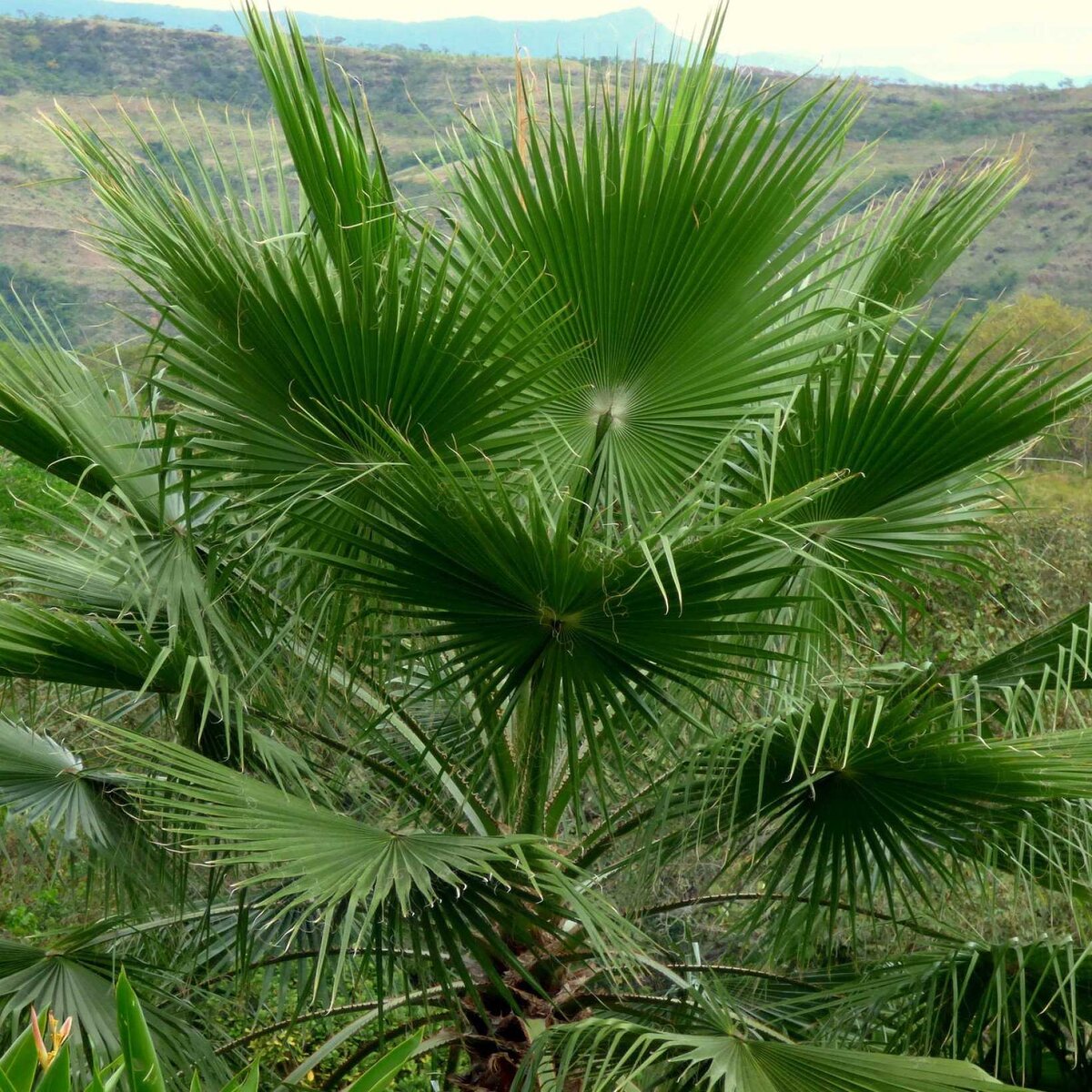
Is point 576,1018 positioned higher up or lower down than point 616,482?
lower down

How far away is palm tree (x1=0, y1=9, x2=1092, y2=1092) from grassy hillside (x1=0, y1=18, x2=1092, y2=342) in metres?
13.2

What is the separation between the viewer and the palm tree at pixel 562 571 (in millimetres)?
2016

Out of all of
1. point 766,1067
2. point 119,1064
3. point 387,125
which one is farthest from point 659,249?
point 387,125

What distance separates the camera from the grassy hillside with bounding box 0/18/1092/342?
17516mm

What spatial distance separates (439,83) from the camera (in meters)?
23.0

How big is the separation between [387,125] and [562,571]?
1979 centimetres

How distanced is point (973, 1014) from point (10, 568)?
8.09ft

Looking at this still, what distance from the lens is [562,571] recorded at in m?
1.87

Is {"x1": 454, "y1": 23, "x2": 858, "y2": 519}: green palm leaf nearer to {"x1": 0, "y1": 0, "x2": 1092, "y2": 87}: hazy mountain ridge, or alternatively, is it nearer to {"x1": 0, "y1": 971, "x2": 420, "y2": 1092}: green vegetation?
{"x1": 0, "y1": 0, "x2": 1092, "y2": 87}: hazy mountain ridge

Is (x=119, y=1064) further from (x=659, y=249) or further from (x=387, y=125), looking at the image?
(x=387, y=125)

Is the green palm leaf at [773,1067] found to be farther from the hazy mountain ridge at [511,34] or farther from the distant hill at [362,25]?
the distant hill at [362,25]

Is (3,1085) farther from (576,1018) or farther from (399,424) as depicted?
(576,1018)

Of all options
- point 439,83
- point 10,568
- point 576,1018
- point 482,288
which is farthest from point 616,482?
point 439,83

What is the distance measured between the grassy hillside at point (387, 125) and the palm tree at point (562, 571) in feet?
43.3
